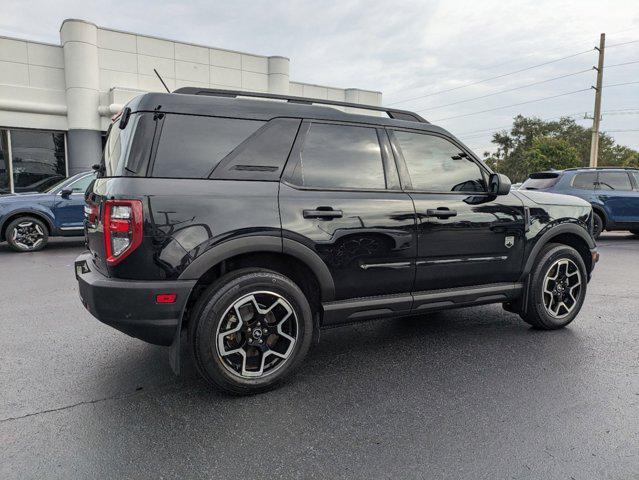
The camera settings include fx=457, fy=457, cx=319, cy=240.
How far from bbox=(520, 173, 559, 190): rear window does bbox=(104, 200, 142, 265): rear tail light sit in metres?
10.7

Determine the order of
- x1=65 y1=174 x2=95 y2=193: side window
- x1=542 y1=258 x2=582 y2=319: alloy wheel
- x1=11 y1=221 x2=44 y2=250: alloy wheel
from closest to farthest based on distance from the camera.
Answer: x1=542 y1=258 x2=582 y2=319: alloy wheel
x1=11 y1=221 x2=44 y2=250: alloy wheel
x1=65 y1=174 x2=95 y2=193: side window

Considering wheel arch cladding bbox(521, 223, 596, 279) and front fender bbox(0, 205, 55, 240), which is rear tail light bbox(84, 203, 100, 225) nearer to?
wheel arch cladding bbox(521, 223, 596, 279)

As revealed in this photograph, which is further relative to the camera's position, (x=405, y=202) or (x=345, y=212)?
(x=405, y=202)

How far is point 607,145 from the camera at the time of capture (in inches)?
2265

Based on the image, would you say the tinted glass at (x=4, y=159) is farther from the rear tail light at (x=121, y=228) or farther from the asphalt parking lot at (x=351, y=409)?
the rear tail light at (x=121, y=228)

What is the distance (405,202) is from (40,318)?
3.86m

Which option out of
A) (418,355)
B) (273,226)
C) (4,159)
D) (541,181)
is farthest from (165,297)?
(4,159)

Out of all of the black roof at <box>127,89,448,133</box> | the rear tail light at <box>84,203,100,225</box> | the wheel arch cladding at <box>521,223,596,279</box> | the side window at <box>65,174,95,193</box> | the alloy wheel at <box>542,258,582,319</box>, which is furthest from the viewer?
the side window at <box>65,174,95,193</box>

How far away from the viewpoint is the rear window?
11.4m

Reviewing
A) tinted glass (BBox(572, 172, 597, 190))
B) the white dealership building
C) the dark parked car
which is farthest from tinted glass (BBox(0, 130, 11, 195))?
tinted glass (BBox(572, 172, 597, 190))

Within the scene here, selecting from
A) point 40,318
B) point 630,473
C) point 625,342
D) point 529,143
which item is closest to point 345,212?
point 630,473

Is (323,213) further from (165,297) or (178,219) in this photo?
(165,297)

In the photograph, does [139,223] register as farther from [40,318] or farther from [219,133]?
[40,318]

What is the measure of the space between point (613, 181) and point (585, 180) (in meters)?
0.82
